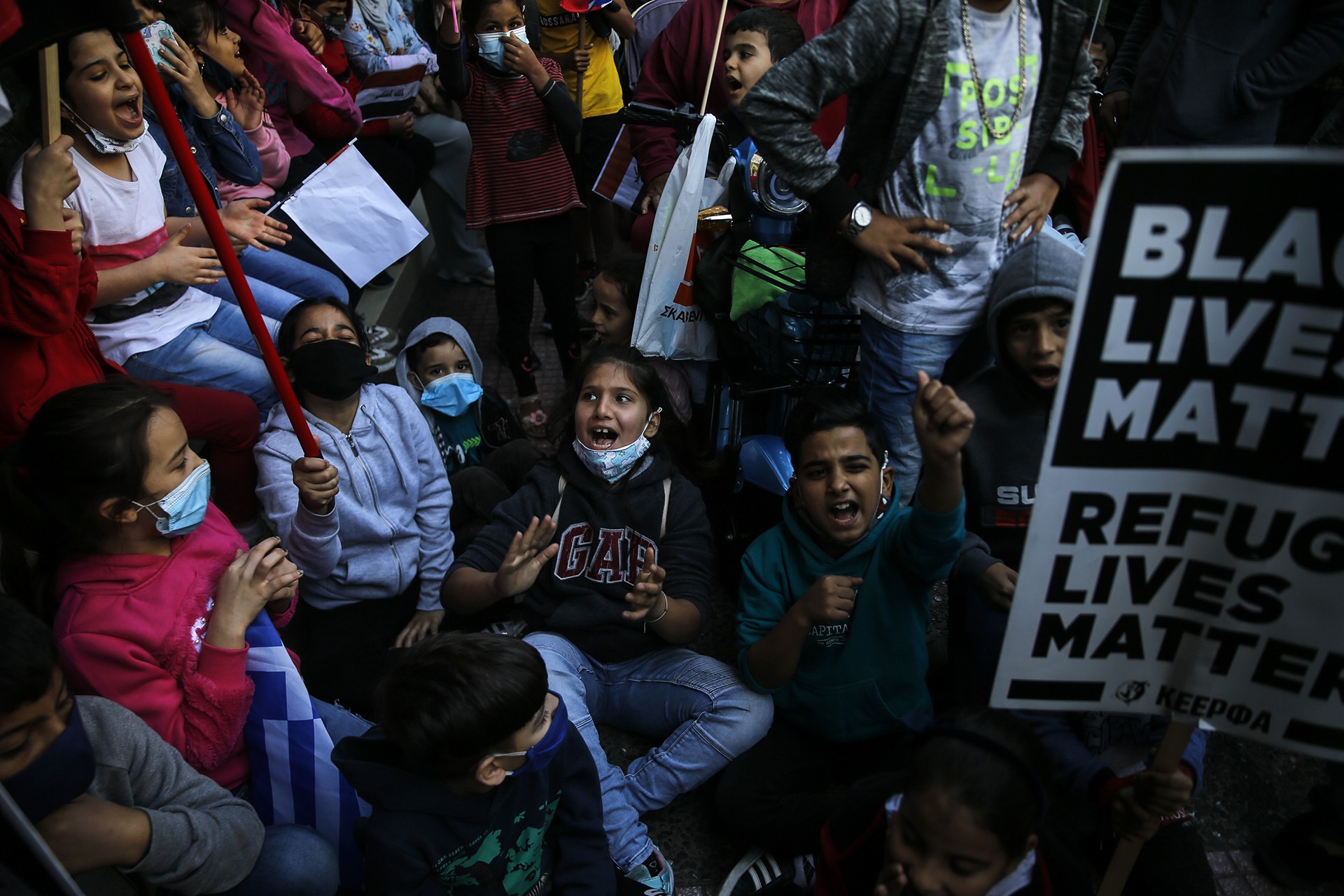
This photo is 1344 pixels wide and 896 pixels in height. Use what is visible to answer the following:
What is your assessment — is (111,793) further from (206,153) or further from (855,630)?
(206,153)

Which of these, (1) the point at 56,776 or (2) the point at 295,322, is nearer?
(1) the point at 56,776

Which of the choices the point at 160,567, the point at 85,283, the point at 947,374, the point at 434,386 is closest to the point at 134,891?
the point at 160,567

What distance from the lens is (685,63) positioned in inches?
152

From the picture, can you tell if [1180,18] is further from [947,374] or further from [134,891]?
[134,891]

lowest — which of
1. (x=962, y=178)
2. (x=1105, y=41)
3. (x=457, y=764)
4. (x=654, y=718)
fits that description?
(x=654, y=718)

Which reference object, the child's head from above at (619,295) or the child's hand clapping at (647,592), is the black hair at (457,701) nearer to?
the child's hand clapping at (647,592)

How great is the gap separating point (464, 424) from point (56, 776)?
6.90 feet

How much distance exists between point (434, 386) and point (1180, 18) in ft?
11.0

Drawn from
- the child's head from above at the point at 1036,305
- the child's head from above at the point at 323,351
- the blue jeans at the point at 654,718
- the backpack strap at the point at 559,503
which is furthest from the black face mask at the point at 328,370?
the child's head from above at the point at 1036,305

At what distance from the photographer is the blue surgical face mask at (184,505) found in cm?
198

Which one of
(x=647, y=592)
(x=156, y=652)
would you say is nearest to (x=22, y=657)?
(x=156, y=652)

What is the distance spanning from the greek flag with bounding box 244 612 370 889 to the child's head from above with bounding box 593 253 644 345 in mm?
1932

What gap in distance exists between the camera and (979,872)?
147cm

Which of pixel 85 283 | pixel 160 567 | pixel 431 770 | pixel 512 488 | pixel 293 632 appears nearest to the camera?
pixel 431 770
